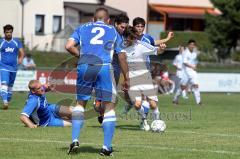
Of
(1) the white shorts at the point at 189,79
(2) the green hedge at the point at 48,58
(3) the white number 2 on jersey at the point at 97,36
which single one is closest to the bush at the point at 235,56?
(2) the green hedge at the point at 48,58

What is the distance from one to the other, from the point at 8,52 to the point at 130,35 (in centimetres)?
737

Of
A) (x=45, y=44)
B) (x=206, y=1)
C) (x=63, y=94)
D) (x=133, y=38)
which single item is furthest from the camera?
(x=206, y=1)

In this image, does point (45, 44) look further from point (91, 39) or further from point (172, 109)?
point (91, 39)

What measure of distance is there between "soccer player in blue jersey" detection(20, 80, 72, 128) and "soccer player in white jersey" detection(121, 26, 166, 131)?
4.97ft

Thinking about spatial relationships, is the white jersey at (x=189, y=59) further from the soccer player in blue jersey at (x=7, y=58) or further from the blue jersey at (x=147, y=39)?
the blue jersey at (x=147, y=39)

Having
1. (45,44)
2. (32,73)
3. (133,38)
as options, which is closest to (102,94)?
(133,38)

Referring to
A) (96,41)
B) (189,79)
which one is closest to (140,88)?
(96,41)

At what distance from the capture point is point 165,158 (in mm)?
11172

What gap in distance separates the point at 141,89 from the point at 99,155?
5.09 m

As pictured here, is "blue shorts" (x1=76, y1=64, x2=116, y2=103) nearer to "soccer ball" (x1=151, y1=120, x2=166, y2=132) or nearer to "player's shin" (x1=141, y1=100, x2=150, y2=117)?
"soccer ball" (x1=151, y1=120, x2=166, y2=132)

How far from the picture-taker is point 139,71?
16234 mm

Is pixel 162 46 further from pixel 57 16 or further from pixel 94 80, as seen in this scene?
pixel 57 16

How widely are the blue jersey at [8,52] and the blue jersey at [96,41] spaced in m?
10.5

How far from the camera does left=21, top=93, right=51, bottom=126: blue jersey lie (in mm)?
15508
